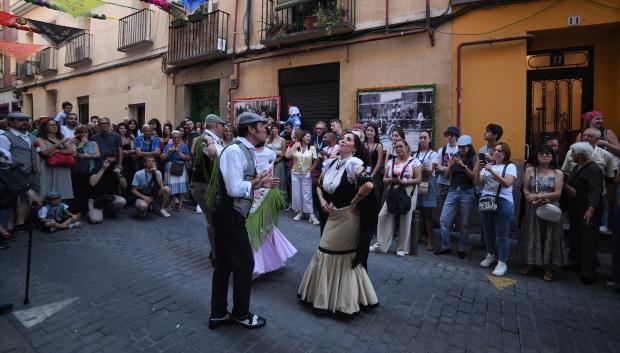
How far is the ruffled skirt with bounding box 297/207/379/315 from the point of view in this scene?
3.66 meters

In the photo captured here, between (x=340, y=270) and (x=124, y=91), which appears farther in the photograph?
(x=124, y=91)

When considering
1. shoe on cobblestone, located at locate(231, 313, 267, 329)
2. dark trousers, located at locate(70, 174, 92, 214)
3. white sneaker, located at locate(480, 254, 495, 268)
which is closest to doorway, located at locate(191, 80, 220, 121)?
dark trousers, located at locate(70, 174, 92, 214)

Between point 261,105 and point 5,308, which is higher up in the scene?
point 261,105

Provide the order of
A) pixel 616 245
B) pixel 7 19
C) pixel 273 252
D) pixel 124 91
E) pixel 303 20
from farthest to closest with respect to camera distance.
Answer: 1. pixel 124 91
2. pixel 303 20
3. pixel 7 19
4. pixel 273 252
5. pixel 616 245

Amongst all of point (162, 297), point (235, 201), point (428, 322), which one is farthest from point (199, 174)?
point (428, 322)

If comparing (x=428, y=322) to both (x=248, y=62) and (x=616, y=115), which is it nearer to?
(x=616, y=115)

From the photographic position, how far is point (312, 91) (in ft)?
33.7

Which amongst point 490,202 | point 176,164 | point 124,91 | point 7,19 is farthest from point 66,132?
point 490,202

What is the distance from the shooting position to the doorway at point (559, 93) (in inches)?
298

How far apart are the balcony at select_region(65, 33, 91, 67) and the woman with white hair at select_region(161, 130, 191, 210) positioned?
36.9ft

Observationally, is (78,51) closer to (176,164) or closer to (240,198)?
(176,164)

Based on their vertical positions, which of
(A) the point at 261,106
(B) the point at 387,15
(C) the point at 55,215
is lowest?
(C) the point at 55,215

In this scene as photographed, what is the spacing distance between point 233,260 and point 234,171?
31.4 inches

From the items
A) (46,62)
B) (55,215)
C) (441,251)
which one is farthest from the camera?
(46,62)
